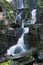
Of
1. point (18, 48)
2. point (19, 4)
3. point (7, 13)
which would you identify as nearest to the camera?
point (18, 48)

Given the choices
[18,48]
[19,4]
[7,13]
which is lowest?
[18,48]

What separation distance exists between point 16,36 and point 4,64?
565 cm

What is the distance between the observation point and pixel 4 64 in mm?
10711

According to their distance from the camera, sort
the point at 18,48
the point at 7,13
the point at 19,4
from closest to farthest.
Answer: the point at 18,48, the point at 7,13, the point at 19,4

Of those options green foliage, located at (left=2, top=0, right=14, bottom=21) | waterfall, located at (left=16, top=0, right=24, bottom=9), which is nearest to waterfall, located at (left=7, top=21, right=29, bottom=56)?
green foliage, located at (left=2, top=0, right=14, bottom=21)

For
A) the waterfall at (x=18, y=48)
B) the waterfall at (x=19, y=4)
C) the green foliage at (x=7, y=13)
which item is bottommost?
the waterfall at (x=18, y=48)

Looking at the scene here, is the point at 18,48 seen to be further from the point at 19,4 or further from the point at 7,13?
the point at 19,4

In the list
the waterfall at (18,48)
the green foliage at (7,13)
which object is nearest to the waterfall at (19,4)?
the green foliage at (7,13)

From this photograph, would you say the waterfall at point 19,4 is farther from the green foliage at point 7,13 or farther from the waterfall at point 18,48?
the waterfall at point 18,48

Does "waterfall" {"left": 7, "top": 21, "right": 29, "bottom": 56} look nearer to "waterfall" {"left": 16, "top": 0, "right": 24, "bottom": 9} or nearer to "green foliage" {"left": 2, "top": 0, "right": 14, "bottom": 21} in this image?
"green foliage" {"left": 2, "top": 0, "right": 14, "bottom": 21}

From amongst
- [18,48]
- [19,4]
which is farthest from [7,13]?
[19,4]

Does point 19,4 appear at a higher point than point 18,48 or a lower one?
higher

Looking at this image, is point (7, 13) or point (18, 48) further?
point (7, 13)

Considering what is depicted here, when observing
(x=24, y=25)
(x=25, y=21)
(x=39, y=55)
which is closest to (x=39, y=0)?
(x=25, y=21)
